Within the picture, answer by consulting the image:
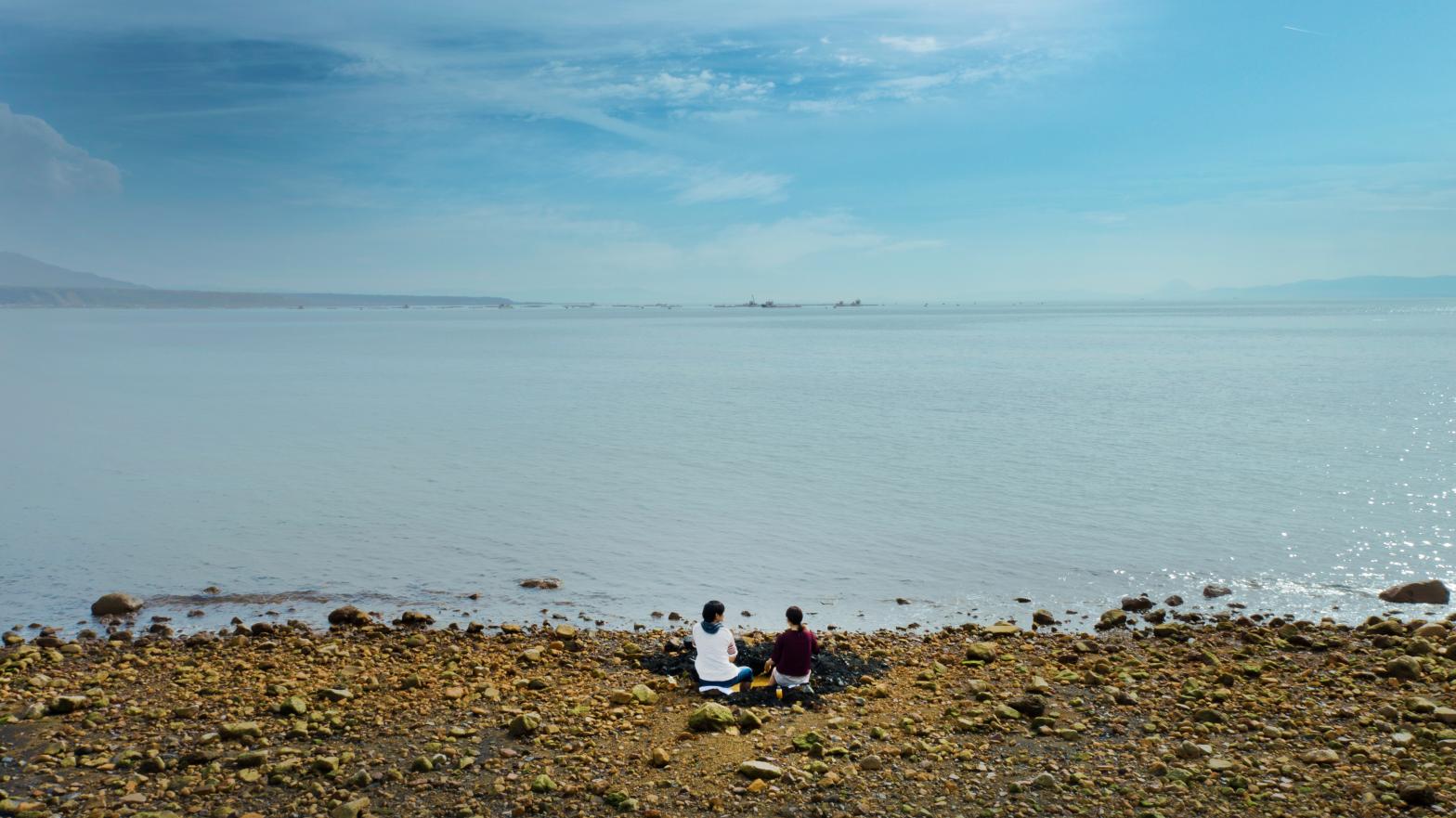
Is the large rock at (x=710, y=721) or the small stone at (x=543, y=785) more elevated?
the large rock at (x=710, y=721)

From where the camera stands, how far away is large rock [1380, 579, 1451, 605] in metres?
15.0

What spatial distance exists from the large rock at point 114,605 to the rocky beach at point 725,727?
70.6 inches

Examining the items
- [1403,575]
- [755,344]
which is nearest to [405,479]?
[1403,575]

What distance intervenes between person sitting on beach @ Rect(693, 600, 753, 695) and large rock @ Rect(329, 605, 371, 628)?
18.9 feet

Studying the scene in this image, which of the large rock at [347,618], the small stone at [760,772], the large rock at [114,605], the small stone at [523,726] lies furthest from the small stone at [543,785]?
the large rock at [114,605]

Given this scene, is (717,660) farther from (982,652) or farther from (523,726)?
(982,652)

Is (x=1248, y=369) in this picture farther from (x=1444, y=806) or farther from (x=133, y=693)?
(x=133, y=693)

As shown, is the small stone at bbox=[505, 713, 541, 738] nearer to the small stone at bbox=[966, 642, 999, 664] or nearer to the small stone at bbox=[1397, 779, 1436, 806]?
the small stone at bbox=[966, 642, 999, 664]

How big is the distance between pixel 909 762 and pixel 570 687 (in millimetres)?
3918

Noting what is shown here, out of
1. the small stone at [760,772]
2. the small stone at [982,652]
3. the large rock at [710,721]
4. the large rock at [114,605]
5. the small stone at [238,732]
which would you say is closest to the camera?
the small stone at [760,772]

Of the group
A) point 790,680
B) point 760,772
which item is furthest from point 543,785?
point 790,680

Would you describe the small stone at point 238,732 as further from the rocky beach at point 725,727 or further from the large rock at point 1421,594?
the large rock at point 1421,594

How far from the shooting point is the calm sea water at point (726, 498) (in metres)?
16.1

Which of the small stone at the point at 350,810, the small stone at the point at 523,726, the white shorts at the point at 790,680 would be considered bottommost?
the small stone at the point at 350,810
